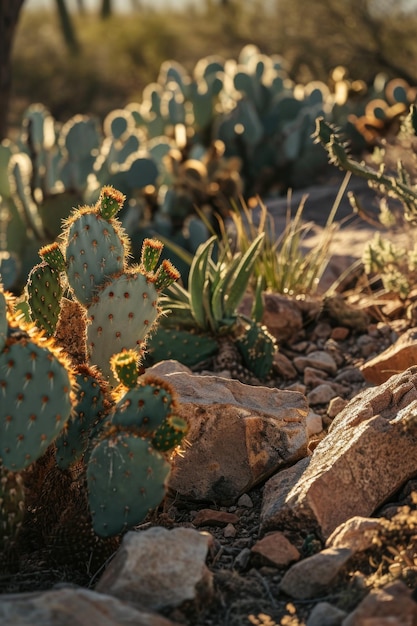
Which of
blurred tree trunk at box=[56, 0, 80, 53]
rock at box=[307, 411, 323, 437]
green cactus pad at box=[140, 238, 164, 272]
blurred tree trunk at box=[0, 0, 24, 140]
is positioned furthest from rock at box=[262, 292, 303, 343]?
blurred tree trunk at box=[56, 0, 80, 53]

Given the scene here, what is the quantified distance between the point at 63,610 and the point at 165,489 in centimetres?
65

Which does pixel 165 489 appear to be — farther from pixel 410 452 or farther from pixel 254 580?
pixel 410 452

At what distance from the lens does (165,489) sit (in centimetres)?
310

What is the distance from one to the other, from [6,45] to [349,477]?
760cm

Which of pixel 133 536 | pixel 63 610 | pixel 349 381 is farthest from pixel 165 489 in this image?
pixel 349 381

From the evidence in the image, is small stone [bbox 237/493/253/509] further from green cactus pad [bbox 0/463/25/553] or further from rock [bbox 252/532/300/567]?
green cactus pad [bbox 0/463/25/553]

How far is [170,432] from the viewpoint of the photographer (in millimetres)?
3043

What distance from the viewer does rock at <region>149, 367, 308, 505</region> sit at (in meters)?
3.82

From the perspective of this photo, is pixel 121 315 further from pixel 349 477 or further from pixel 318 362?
pixel 318 362

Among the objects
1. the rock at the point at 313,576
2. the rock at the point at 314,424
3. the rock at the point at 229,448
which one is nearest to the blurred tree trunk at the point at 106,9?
the rock at the point at 314,424

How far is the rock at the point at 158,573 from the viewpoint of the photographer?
277 centimetres

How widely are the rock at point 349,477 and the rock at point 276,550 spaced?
0.41 ft

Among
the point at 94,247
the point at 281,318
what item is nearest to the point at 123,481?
the point at 94,247

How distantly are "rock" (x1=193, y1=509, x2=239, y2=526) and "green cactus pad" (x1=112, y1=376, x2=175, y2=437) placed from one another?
2.18ft
